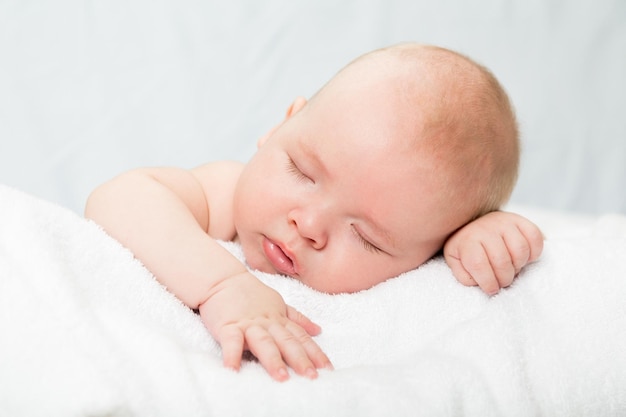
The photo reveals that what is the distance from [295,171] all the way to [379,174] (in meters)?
0.14

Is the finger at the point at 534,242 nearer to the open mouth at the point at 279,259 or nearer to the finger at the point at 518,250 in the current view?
the finger at the point at 518,250

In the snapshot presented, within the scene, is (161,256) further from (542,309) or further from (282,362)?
(542,309)

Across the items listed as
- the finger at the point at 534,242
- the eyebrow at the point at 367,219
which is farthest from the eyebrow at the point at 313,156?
the finger at the point at 534,242

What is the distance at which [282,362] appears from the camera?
807mm

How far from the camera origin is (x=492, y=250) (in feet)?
3.66

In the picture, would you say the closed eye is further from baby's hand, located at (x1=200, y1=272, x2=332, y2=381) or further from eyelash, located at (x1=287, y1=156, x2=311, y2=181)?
baby's hand, located at (x1=200, y1=272, x2=332, y2=381)

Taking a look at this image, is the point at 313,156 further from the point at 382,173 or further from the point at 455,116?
the point at 455,116

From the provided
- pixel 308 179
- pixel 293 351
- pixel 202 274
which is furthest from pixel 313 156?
pixel 293 351

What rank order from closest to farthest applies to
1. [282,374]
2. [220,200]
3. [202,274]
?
1. [282,374]
2. [202,274]
3. [220,200]

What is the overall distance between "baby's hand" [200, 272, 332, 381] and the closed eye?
0.20 m

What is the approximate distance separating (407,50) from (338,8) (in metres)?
0.95

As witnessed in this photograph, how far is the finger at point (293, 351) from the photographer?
2.63 feet

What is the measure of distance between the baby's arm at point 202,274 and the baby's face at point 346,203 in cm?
12

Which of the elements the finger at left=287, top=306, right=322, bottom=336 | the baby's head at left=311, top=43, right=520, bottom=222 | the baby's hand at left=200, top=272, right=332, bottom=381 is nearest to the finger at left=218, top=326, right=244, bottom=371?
the baby's hand at left=200, top=272, right=332, bottom=381
